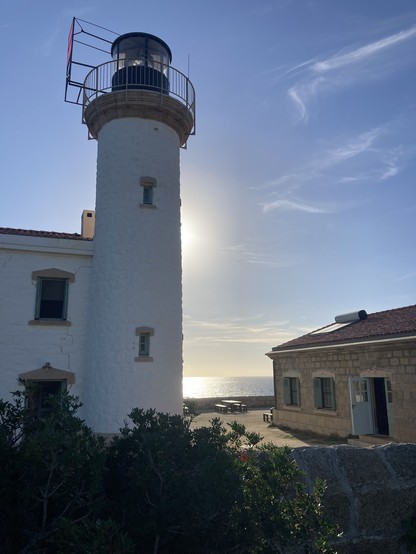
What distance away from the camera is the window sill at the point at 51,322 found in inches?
545

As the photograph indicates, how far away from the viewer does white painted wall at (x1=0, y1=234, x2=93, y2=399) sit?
13.5m

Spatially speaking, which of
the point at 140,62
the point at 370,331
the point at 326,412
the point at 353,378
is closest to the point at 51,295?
the point at 140,62

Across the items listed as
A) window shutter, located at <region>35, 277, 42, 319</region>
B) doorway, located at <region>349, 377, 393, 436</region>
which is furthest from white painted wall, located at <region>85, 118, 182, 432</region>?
doorway, located at <region>349, 377, 393, 436</region>

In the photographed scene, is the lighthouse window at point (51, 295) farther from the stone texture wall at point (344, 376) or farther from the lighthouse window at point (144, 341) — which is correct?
the stone texture wall at point (344, 376)

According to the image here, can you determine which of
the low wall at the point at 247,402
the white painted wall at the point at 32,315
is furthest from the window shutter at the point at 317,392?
the low wall at the point at 247,402

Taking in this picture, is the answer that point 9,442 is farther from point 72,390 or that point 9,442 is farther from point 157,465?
point 72,390

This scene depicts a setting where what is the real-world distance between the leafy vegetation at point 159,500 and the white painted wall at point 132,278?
30.5 feet

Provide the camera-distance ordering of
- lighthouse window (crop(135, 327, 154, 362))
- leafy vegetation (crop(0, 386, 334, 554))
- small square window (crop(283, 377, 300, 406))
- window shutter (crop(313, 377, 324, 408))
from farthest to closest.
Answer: small square window (crop(283, 377, 300, 406)) < window shutter (crop(313, 377, 324, 408)) < lighthouse window (crop(135, 327, 154, 362)) < leafy vegetation (crop(0, 386, 334, 554))

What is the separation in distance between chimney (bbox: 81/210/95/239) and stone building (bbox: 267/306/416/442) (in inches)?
436

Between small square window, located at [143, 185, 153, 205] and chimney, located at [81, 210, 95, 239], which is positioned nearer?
small square window, located at [143, 185, 153, 205]

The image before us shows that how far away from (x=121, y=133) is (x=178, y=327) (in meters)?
7.41

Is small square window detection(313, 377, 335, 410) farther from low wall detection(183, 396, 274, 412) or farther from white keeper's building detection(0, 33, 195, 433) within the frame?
low wall detection(183, 396, 274, 412)

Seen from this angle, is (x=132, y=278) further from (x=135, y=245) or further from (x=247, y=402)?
(x=247, y=402)

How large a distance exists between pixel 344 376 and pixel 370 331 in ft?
7.17
